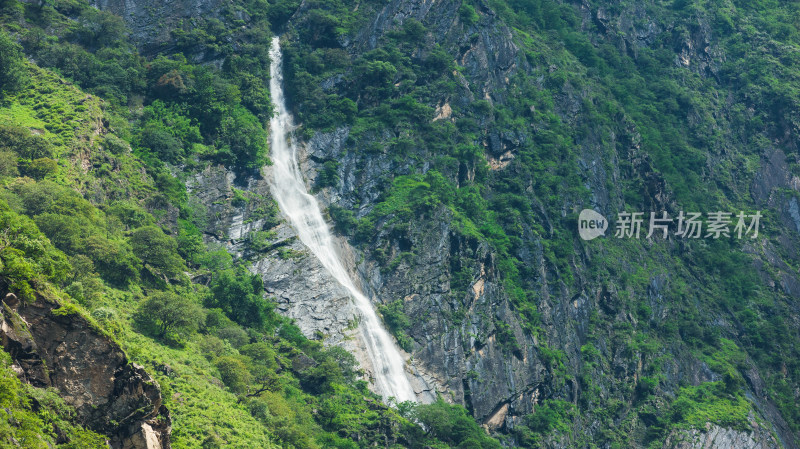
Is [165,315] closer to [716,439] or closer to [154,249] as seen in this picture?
[154,249]

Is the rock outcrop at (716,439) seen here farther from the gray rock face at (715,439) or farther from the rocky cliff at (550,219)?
the rocky cliff at (550,219)

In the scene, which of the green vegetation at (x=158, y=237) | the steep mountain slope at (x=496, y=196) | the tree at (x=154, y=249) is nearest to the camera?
the green vegetation at (x=158, y=237)

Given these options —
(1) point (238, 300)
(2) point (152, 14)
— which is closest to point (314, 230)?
(1) point (238, 300)

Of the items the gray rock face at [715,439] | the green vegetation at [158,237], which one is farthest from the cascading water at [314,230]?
the gray rock face at [715,439]

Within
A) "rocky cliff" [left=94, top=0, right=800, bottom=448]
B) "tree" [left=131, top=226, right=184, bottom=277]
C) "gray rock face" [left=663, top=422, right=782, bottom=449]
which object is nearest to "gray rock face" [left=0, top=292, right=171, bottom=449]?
"tree" [left=131, top=226, right=184, bottom=277]

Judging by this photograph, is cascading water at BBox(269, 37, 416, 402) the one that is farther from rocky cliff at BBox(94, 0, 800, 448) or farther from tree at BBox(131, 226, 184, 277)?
tree at BBox(131, 226, 184, 277)

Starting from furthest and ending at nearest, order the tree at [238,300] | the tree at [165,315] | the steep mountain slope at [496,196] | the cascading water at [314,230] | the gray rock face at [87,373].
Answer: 1. the steep mountain slope at [496,196]
2. the cascading water at [314,230]
3. the tree at [238,300]
4. the tree at [165,315]
5. the gray rock face at [87,373]
